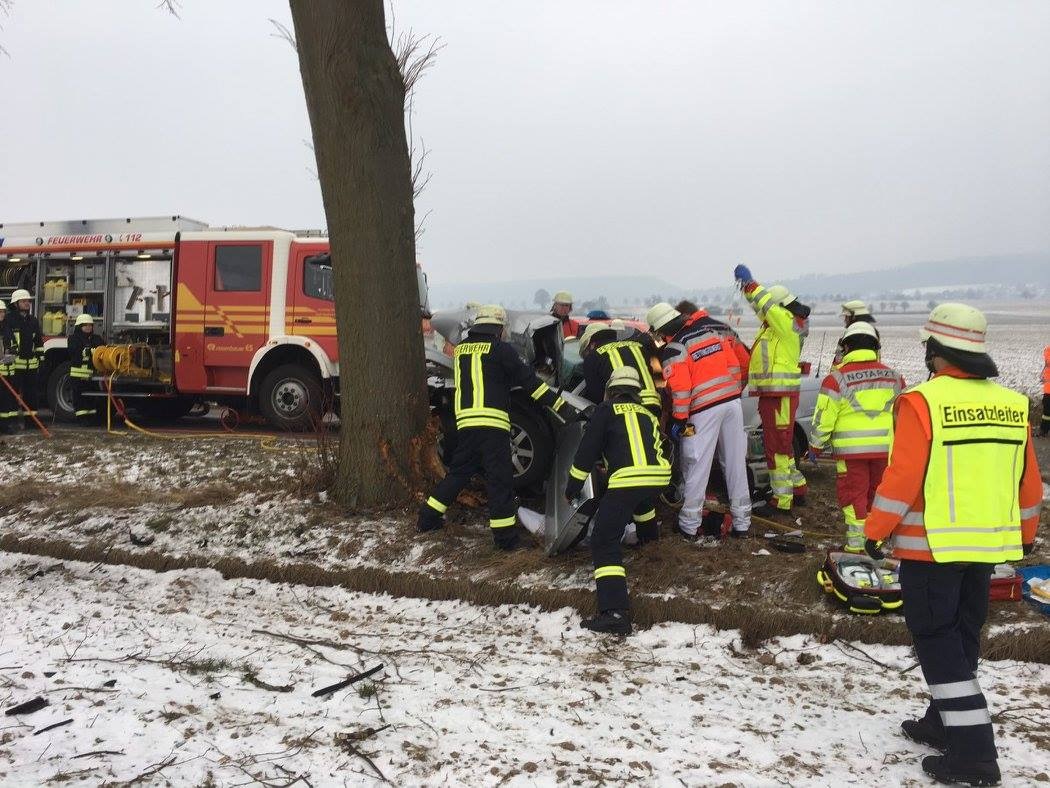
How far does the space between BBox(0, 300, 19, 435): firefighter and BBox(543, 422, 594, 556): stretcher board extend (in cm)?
769

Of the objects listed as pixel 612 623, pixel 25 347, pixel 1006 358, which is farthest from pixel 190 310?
pixel 1006 358

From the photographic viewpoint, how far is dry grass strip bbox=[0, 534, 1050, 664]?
155 inches

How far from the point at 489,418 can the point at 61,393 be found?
27.8 ft

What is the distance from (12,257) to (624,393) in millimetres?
Result: 10626

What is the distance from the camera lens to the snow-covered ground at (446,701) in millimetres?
2828

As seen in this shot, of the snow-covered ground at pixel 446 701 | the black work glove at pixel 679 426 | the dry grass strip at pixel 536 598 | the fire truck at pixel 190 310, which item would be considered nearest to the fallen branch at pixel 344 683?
the snow-covered ground at pixel 446 701

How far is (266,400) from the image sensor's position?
9719 millimetres

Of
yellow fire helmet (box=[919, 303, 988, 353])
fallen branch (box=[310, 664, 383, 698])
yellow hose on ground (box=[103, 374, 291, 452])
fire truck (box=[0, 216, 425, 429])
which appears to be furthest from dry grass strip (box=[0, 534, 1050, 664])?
fire truck (box=[0, 216, 425, 429])

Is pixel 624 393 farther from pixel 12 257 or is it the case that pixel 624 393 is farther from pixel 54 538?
pixel 12 257

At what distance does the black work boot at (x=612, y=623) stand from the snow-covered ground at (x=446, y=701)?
0.07 m

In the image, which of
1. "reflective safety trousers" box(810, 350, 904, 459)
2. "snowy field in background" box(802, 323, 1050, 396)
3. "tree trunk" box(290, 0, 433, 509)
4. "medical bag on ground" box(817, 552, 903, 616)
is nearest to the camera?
"medical bag on ground" box(817, 552, 903, 616)

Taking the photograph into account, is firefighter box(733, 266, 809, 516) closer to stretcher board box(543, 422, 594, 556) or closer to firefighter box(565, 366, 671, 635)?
stretcher board box(543, 422, 594, 556)

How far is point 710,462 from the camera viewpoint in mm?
5516

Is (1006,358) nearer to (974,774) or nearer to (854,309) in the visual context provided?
(854,309)
